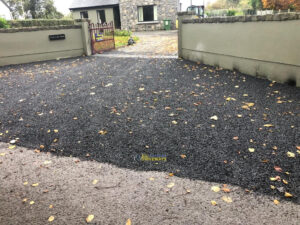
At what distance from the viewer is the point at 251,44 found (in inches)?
277

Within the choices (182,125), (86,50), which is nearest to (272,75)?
(182,125)

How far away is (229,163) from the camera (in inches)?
134

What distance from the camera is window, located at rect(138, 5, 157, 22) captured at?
24928mm

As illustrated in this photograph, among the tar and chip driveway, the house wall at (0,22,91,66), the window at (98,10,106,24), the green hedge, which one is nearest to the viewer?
the tar and chip driveway

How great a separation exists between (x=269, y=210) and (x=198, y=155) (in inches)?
49.5

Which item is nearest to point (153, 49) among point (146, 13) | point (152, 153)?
point (152, 153)

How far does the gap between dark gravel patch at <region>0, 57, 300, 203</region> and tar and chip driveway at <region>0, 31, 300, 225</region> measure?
0.02 meters

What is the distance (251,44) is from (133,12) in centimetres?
2036

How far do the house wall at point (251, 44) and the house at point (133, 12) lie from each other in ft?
53.5

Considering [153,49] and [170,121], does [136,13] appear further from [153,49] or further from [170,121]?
[170,121]

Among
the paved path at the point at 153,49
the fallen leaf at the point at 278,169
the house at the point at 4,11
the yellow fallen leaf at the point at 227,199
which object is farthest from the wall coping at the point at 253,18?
the house at the point at 4,11

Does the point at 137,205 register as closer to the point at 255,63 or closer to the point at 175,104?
the point at 175,104

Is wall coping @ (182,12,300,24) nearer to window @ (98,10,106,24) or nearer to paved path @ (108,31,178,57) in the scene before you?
paved path @ (108,31,178,57)

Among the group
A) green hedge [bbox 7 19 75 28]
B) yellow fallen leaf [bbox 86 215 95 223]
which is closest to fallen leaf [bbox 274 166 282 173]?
yellow fallen leaf [bbox 86 215 95 223]
